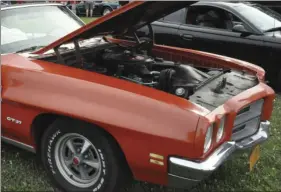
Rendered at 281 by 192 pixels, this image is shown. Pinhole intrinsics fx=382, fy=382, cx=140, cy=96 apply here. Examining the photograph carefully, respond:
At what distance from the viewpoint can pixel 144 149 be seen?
240cm

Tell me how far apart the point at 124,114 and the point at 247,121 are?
1.03 meters

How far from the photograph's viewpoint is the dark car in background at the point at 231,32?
5.58 m

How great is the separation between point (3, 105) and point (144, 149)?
4.05 ft

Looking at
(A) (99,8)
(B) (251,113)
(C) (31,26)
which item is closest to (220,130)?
(B) (251,113)

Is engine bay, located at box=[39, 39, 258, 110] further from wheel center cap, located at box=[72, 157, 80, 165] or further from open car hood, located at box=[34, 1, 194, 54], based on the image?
wheel center cap, located at box=[72, 157, 80, 165]

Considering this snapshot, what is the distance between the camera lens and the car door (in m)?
A: 5.62

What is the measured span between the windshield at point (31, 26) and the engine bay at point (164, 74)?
0.46 meters

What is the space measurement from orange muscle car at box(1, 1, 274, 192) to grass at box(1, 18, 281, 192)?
0.79ft

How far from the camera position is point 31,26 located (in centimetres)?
362

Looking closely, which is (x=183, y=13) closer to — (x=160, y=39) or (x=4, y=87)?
(x=160, y=39)

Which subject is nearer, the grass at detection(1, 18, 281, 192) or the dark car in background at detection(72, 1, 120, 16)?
the grass at detection(1, 18, 281, 192)

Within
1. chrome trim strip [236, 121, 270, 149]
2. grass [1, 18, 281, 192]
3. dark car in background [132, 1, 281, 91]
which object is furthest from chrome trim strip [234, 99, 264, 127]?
dark car in background [132, 1, 281, 91]

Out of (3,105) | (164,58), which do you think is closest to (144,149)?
(3,105)

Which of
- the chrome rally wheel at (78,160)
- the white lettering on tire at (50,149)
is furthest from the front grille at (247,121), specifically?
the white lettering on tire at (50,149)
